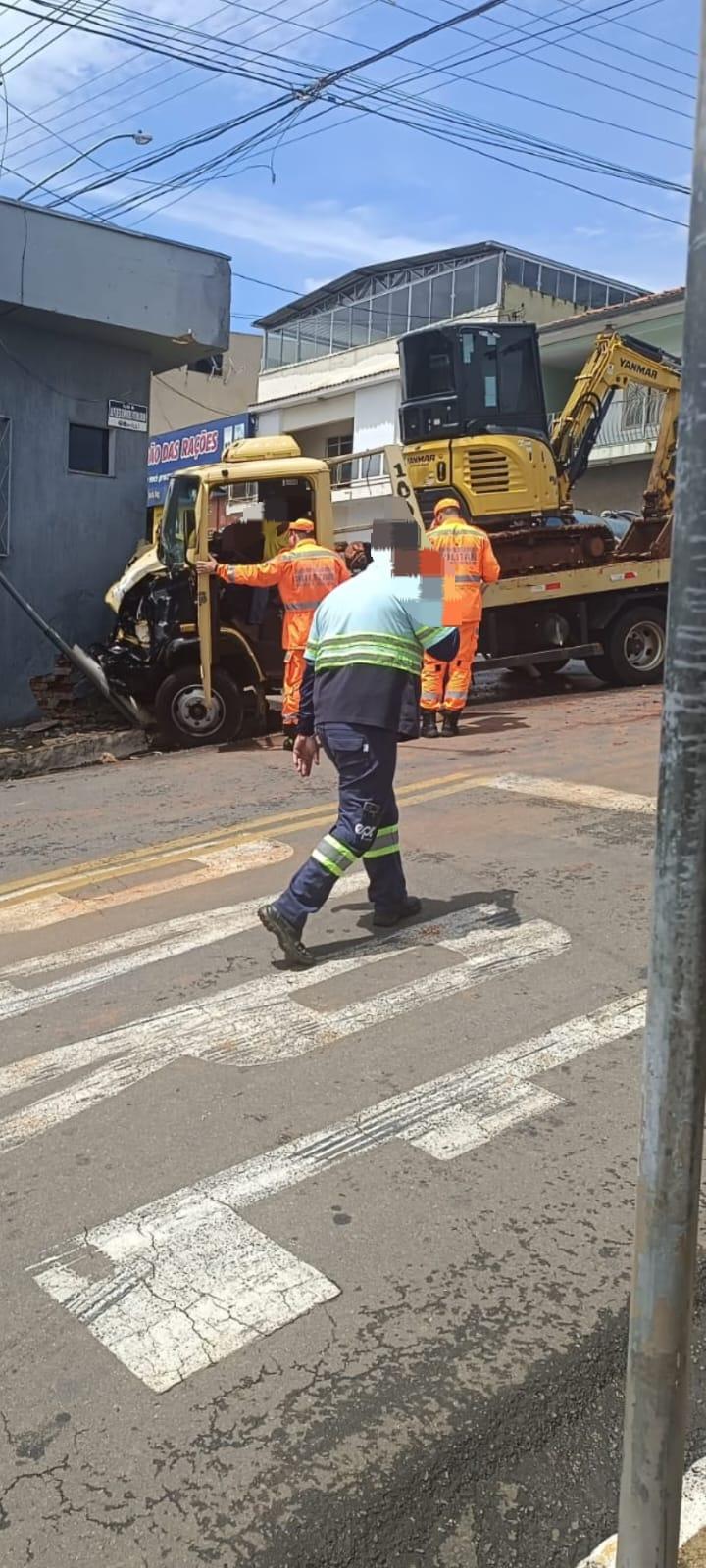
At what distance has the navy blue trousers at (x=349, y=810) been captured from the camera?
199 inches

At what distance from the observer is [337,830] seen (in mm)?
5148

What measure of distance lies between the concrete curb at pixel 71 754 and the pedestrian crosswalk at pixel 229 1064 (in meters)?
5.12

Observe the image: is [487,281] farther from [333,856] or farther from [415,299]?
[333,856]

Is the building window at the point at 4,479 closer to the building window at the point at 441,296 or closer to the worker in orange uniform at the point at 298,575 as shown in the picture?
the worker in orange uniform at the point at 298,575

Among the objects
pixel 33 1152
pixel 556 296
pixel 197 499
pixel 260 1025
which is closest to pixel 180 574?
pixel 197 499

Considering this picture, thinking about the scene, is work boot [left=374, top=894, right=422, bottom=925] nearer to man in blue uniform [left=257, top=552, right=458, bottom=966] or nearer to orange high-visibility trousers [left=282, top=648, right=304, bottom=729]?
man in blue uniform [left=257, top=552, right=458, bottom=966]

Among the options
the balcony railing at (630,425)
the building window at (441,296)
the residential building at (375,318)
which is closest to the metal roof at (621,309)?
the balcony railing at (630,425)

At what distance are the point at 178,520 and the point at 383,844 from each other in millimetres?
6897

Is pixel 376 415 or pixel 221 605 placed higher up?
pixel 376 415

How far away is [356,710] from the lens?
5125mm

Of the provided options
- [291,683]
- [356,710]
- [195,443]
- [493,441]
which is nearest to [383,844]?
[356,710]

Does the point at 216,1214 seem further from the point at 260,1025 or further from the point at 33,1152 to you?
the point at 260,1025

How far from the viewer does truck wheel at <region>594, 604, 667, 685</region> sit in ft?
44.6

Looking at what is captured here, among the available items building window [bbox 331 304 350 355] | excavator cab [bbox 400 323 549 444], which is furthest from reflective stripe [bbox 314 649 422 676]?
building window [bbox 331 304 350 355]
